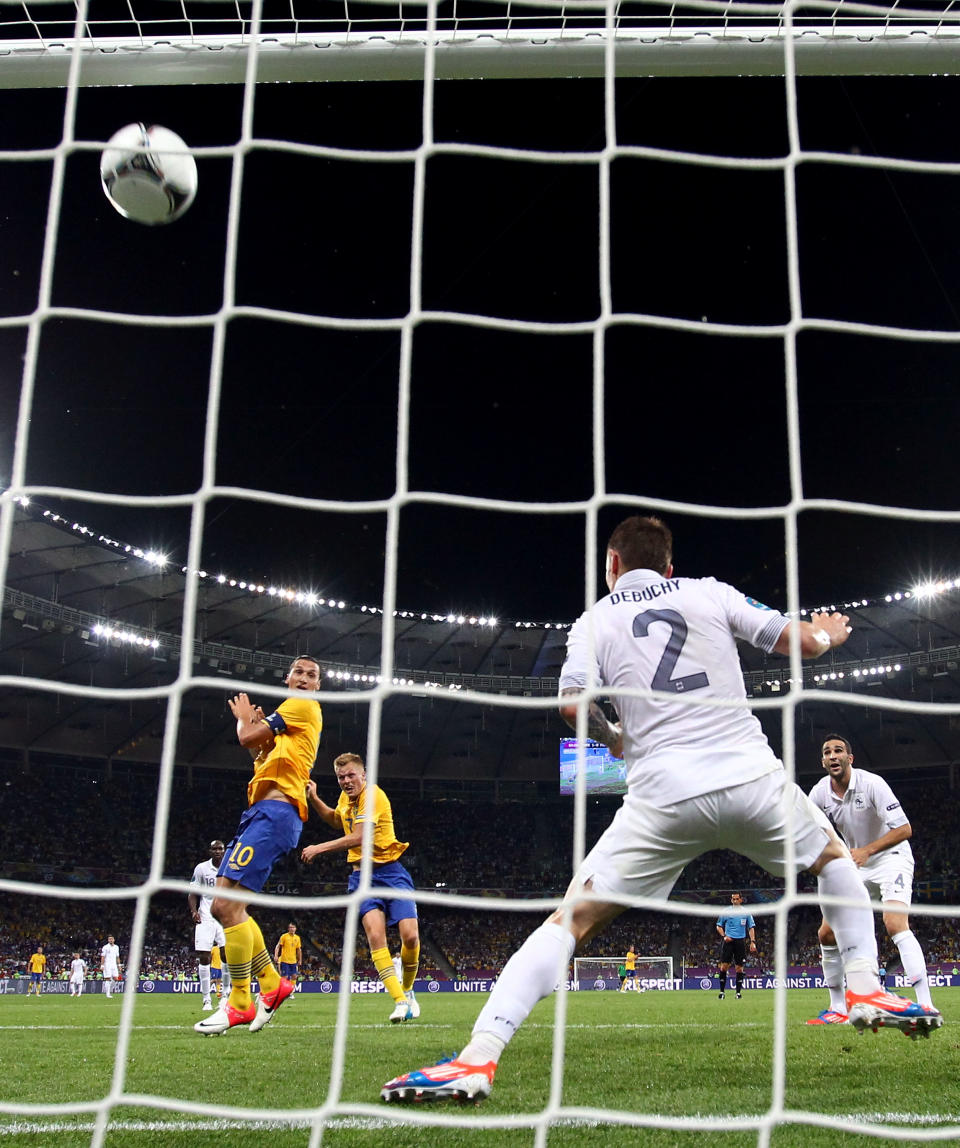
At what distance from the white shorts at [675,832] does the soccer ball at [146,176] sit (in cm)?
323

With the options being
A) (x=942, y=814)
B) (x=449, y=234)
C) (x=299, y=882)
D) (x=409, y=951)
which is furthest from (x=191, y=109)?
(x=942, y=814)

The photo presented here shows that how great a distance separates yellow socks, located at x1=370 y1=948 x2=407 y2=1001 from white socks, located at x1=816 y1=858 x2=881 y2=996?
4.22 meters

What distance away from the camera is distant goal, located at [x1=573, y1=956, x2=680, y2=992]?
2534 centimetres

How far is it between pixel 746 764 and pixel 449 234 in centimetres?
1326

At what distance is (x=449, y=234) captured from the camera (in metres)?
15.4

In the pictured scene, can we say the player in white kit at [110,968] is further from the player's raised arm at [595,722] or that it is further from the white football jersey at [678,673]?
the white football jersey at [678,673]

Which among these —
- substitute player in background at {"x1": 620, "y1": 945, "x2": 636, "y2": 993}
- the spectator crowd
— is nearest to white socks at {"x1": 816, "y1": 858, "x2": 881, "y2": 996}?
substitute player in background at {"x1": 620, "y1": 945, "x2": 636, "y2": 993}

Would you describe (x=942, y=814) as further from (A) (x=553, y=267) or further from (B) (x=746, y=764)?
(B) (x=746, y=764)

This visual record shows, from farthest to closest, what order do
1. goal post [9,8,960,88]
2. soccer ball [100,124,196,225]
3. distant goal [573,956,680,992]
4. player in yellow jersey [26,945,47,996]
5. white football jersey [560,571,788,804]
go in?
distant goal [573,956,680,992]
player in yellow jersey [26,945,47,996]
soccer ball [100,124,196,225]
goal post [9,8,960,88]
white football jersey [560,571,788,804]

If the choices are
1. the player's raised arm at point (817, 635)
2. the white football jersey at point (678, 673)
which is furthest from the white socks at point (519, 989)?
the player's raised arm at point (817, 635)

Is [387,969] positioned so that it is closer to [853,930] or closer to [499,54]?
[853,930]

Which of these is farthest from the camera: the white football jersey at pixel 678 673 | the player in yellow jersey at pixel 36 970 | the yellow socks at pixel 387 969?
the player in yellow jersey at pixel 36 970

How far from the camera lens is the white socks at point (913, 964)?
641 centimetres

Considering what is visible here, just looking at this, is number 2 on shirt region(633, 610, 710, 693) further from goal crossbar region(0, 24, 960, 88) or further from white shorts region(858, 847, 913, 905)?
white shorts region(858, 847, 913, 905)
